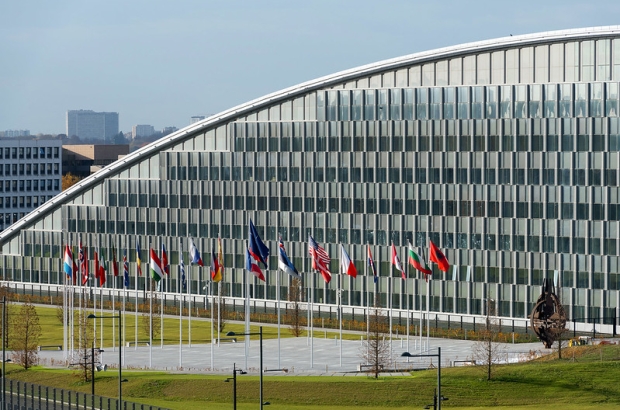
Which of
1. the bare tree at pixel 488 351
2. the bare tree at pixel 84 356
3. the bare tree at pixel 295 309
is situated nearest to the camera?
the bare tree at pixel 488 351

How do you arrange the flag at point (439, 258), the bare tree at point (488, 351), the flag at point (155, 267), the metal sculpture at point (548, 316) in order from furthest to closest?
the flag at point (155, 267), the flag at point (439, 258), the metal sculpture at point (548, 316), the bare tree at point (488, 351)

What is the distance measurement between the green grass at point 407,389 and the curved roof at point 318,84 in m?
42.8

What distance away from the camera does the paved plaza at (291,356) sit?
376ft

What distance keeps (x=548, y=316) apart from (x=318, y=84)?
48.2 metres

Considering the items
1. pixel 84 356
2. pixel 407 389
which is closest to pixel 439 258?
pixel 407 389

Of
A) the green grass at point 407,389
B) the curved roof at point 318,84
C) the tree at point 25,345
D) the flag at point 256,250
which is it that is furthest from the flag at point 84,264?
the curved roof at point 318,84

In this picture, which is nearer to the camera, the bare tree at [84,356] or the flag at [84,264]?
the bare tree at [84,356]

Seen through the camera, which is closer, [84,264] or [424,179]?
[84,264]

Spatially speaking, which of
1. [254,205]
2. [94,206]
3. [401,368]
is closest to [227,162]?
[254,205]

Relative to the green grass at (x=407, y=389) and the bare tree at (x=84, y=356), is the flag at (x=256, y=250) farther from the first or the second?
the bare tree at (x=84, y=356)

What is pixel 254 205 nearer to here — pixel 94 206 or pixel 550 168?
pixel 94 206

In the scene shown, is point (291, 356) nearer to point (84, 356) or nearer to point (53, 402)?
point (84, 356)

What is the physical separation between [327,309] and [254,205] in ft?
49.5

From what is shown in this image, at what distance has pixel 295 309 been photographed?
140000 millimetres
